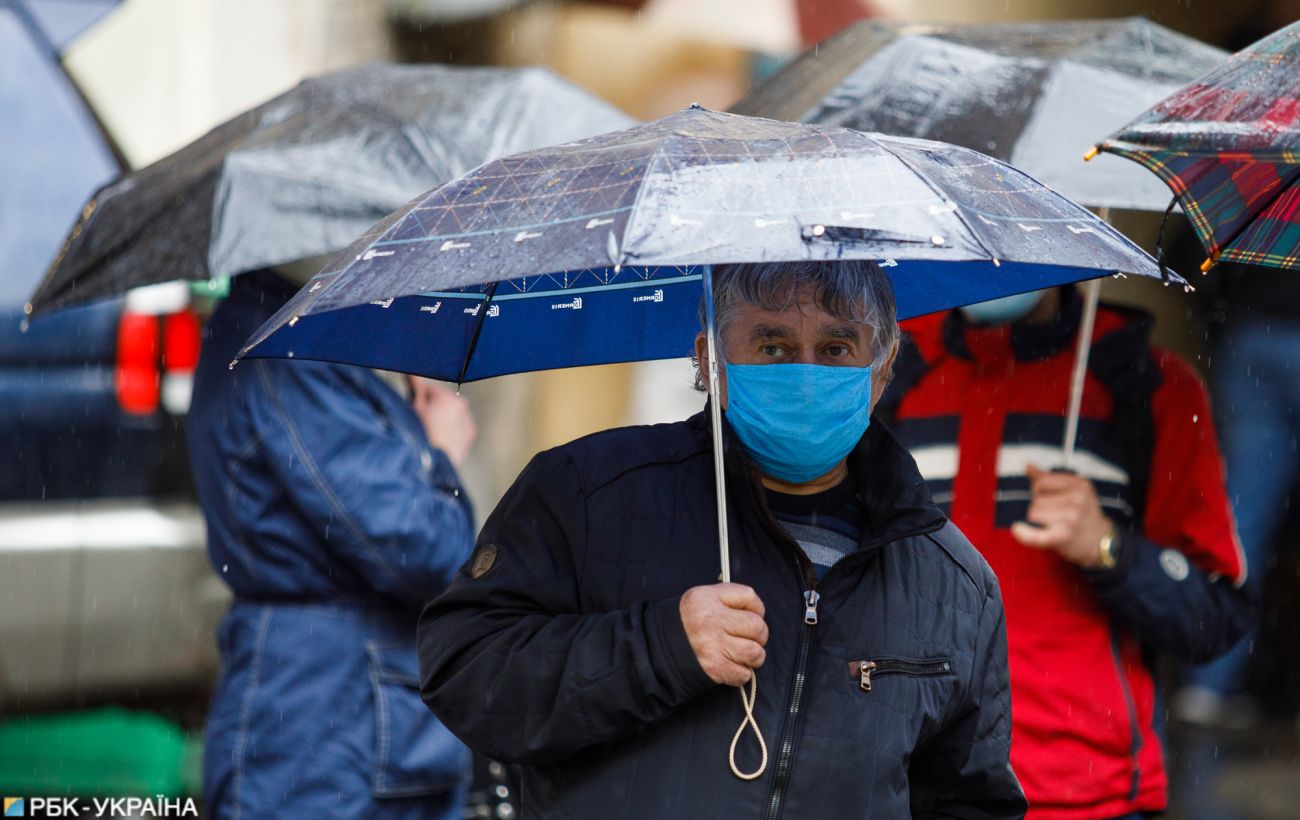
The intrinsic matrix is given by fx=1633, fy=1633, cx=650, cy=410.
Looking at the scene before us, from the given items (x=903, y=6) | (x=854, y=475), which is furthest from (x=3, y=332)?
(x=854, y=475)

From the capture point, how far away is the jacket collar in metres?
→ 2.47

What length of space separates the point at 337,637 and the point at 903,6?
4.46 meters

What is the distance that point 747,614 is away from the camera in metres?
2.29

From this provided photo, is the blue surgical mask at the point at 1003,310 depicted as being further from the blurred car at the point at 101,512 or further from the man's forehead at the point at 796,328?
the blurred car at the point at 101,512

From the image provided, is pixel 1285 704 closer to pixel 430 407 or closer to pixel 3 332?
pixel 430 407

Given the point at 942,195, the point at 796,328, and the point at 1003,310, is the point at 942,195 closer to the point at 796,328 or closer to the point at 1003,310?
the point at 796,328

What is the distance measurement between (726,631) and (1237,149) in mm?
1121

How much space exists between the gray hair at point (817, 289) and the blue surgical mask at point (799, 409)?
0.09 meters

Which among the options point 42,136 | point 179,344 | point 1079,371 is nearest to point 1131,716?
point 1079,371

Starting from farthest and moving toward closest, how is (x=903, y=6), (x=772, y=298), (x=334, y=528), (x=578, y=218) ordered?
(x=903, y=6), (x=334, y=528), (x=772, y=298), (x=578, y=218)

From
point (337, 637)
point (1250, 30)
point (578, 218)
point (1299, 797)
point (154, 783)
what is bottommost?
point (1299, 797)

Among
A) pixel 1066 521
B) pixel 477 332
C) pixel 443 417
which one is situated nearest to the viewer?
pixel 477 332

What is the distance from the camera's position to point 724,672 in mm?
2273

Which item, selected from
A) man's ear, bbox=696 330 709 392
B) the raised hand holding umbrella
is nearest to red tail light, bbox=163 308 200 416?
the raised hand holding umbrella
